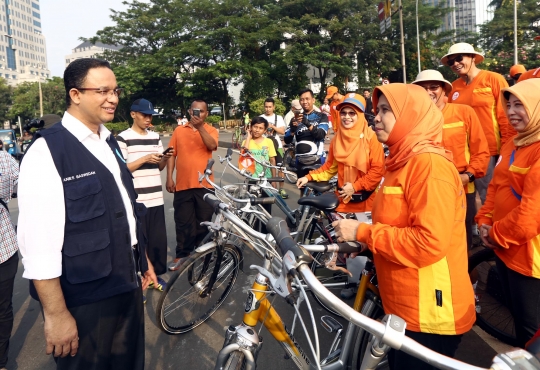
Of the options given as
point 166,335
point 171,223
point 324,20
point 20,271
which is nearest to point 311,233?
point 166,335

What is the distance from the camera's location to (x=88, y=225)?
1.71 meters

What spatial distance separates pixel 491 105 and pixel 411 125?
91.7 inches

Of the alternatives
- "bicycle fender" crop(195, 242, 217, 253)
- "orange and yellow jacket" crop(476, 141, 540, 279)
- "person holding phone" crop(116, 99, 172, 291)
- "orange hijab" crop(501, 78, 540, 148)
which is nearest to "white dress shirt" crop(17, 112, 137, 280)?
"bicycle fender" crop(195, 242, 217, 253)

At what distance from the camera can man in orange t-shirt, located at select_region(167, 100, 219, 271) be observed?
4.40 m

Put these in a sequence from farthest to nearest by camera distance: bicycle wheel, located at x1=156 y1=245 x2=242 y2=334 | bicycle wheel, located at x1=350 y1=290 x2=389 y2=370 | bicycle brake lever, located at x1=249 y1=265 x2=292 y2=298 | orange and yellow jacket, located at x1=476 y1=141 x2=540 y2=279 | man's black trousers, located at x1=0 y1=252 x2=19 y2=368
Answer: bicycle wheel, located at x1=156 y1=245 x2=242 y2=334 < man's black trousers, located at x1=0 y1=252 x2=19 y2=368 < bicycle wheel, located at x1=350 y1=290 x2=389 y2=370 < orange and yellow jacket, located at x1=476 y1=141 x2=540 y2=279 < bicycle brake lever, located at x1=249 y1=265 x2=292 y2=298

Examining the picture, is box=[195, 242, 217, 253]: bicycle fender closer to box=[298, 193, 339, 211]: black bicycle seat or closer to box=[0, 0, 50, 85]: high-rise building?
box=[298, 193, 339, 211]: black bicycle seat

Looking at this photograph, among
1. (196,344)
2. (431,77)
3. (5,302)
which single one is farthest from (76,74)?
(431,77)

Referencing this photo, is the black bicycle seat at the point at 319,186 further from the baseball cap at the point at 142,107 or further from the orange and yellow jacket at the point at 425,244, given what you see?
the orange and yellow jacket at the point at 425,244

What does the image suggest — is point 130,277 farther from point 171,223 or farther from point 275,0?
point 275,0

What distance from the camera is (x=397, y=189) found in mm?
1685

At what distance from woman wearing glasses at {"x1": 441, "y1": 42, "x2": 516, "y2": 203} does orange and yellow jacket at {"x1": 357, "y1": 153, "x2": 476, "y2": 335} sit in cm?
226

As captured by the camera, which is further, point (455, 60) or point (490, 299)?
point (455, 60)

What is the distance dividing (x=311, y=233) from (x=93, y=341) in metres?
2.43

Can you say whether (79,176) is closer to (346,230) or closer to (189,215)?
(346,230)
